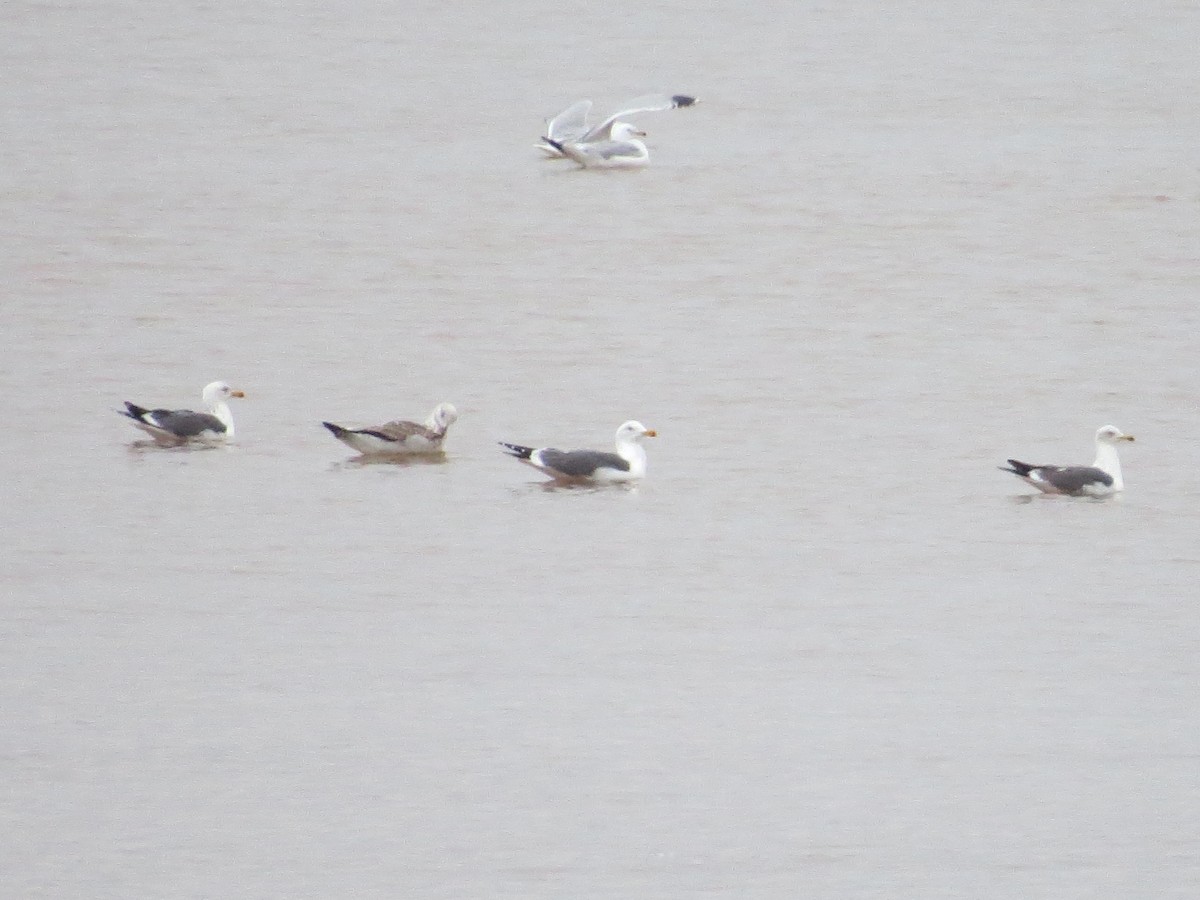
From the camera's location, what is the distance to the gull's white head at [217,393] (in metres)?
13.9

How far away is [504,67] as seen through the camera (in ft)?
105

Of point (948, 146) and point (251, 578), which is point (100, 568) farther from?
point (948, 146)

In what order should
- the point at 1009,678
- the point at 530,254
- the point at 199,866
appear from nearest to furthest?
the point at 199,866, the point at 1009,678, the point at 530,254

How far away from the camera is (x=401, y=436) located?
13.4 m

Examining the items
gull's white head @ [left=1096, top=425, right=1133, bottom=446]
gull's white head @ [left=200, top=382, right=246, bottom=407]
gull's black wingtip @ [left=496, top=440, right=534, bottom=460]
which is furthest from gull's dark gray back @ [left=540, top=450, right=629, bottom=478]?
gull's white head @ [left=1096, top=425, right=1133, bottom=446]

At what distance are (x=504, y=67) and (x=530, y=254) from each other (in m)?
12.0

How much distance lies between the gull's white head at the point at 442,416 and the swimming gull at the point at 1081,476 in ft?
9.88

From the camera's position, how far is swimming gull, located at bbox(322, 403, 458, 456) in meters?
13.3

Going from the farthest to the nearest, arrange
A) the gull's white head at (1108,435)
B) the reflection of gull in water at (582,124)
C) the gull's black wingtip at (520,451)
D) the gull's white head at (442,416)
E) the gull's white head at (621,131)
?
the gull's white head at (621,131) → the reflection of gull in water at (582,124) → the gull's white head at (442,416) → the gull's black wingtip at (520,451) → the gull's white head at (1108,435)

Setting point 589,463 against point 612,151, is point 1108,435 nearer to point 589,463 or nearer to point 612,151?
point 589,463

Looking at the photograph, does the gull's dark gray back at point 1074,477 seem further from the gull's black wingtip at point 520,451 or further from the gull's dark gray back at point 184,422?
the gull's dark gray back at point 184,422

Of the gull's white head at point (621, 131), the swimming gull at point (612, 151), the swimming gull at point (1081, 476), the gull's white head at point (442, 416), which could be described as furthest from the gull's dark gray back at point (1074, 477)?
the gull's white head at point (621, 131)

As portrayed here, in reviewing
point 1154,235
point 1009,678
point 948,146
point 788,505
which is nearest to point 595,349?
point 788,505

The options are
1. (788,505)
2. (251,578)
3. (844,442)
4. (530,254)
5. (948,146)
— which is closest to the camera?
(251,578)
